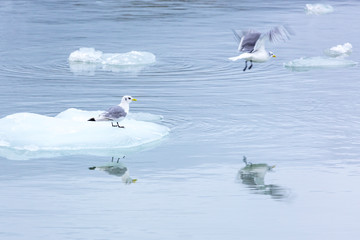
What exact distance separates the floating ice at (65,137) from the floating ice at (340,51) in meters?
7.60

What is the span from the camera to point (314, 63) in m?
18.2

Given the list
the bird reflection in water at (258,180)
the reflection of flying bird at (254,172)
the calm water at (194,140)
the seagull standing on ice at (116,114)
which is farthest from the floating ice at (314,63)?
the reflection of flying bird at (254,172)

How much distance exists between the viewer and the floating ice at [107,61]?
741 inches

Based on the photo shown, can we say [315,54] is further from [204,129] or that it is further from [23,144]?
[23,144]

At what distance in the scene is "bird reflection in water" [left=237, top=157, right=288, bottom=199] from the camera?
10500mm

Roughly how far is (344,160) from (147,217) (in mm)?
3233

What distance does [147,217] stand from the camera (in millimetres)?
9539

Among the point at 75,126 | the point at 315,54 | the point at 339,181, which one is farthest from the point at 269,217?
the point at 315,54

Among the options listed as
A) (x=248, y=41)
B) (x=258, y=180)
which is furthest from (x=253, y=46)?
(x=258, y=180)

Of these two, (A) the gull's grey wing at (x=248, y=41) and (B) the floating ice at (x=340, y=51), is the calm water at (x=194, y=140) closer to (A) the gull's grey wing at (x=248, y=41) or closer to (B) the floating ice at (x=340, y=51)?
(B) the floating ice at (x=340, y=51)

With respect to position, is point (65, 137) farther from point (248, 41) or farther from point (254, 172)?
point (248, 41)

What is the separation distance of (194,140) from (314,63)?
6065mm

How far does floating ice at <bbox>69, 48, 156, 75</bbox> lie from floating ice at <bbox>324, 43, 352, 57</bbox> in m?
3.55

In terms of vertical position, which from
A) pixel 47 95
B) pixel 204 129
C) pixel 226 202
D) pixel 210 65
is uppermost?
pixel 210 65
